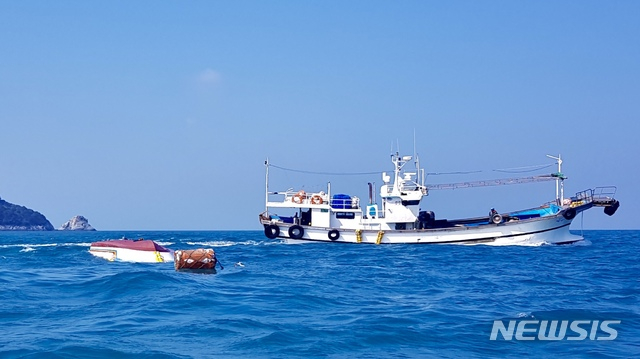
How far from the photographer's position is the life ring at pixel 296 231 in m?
52.3

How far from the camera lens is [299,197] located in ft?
177

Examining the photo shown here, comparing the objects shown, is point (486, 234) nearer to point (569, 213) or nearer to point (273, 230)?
point (569, 213)

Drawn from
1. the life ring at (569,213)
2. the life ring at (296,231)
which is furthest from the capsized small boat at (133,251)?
the life ring at (569,213)

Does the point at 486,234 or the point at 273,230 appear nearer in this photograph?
the point at 486,234

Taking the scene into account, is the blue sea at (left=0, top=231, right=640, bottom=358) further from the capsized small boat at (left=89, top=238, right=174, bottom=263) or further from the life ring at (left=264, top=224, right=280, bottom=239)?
the life ring at (left=264, top=224, right=280, bottom=239)

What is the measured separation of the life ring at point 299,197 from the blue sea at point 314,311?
900 inches

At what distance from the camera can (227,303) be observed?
18.7 meters

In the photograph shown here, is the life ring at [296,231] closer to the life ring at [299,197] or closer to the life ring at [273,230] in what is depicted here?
the life ring at [273,230]

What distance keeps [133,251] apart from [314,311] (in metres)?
21.6

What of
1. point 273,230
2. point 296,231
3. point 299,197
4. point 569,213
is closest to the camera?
point 569,213

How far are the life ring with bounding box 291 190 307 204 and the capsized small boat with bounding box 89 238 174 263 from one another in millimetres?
18090

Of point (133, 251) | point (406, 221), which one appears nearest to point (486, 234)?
point (406, 221)

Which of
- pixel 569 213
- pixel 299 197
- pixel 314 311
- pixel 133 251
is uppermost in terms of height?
pixel 299 197

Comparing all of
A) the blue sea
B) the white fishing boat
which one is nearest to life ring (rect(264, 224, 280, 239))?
the white fishing boat
